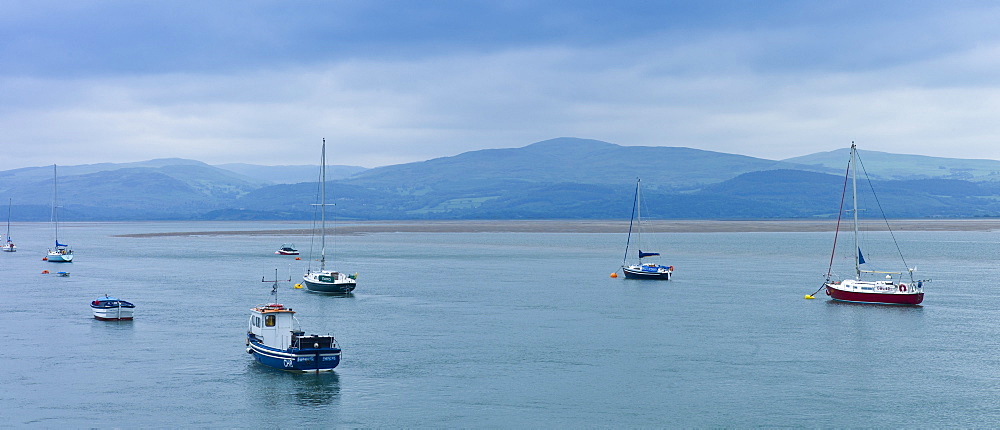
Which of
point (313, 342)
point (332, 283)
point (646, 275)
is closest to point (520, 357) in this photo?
point (313, 342)

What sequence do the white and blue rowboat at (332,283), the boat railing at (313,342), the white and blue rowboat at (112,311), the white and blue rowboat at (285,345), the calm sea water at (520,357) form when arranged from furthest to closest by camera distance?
the white and blue rowboat at (332,283)
the white and blue rowboat at (112,311)
the boat railing at (313,342)
the white and blue rowboat at (285,345)
the calm sea water at (520,357)

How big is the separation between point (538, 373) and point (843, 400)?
1627cm

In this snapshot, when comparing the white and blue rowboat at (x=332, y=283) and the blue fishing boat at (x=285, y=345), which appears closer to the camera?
the blue fishing boat at (x=285, y=345)

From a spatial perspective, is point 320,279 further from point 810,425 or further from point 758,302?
point 810,425

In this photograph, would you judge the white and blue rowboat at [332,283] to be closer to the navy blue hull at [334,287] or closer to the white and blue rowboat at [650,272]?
the navy blue hull at [334,287]

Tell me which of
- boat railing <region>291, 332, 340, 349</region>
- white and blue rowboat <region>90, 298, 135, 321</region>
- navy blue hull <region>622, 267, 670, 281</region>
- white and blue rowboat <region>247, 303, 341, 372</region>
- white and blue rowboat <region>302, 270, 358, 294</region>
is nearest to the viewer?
white and blue rowboat <region>247, 303, 341, 372</region>

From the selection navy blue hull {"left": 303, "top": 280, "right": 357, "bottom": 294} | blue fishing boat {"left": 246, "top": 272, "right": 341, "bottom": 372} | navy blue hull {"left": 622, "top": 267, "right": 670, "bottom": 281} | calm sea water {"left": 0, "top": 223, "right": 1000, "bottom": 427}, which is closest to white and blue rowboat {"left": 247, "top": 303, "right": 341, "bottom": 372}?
blue fishing boat {"left": 246, "top": 272, "right": 341, "bottom": 372}

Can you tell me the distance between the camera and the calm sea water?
43.4 meters

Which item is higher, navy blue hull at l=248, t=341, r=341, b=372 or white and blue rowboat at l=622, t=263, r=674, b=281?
white and blue rowboat at l=622, t=263, r=674, b=281

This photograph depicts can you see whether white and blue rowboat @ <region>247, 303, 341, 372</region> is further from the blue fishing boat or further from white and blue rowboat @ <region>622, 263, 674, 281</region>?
white and blue rowboat @ <region>622, 263, 674, 281</region>

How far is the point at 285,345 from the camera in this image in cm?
5391

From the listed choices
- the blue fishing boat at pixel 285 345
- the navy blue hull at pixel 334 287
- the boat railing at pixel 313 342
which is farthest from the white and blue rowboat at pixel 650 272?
the boat railing at pixel 313 342

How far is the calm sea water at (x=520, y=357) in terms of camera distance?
1709 inches

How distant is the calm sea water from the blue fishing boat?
803 millimetres
